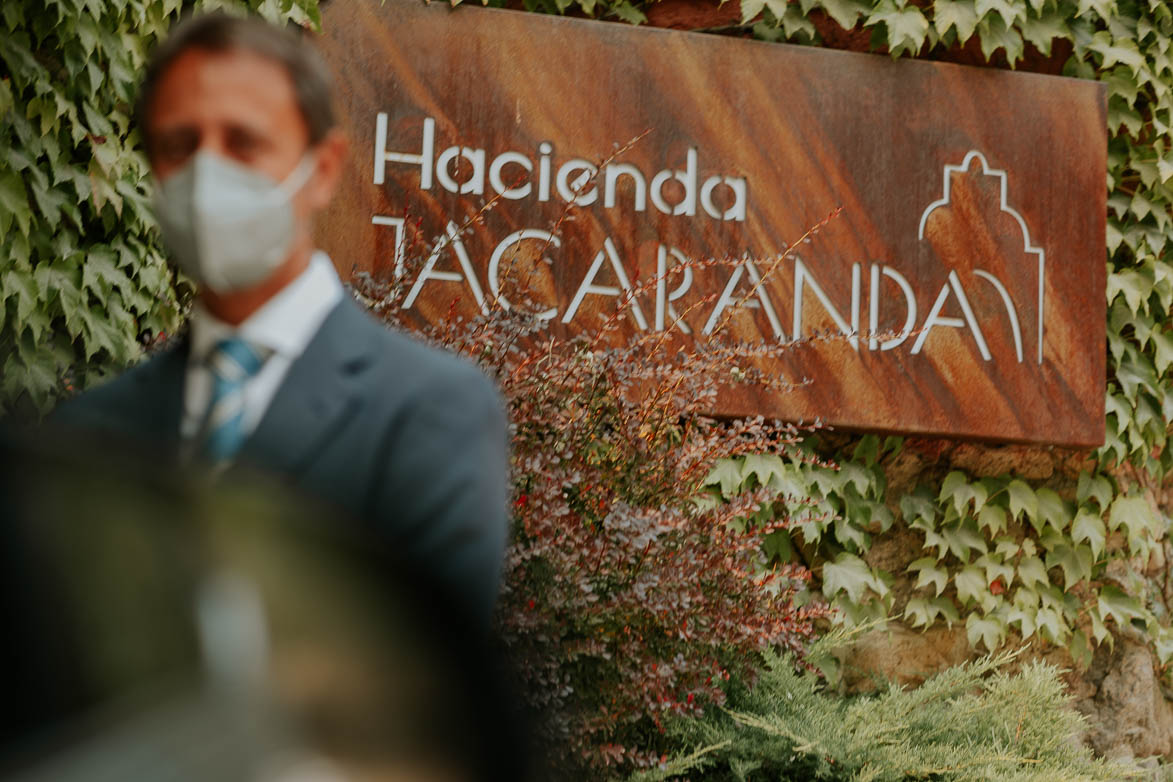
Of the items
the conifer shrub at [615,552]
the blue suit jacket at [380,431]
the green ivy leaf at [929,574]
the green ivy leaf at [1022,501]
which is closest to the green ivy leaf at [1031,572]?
the green ivy leaf at [1022,501]

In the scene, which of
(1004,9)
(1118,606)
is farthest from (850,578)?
(1004,9)

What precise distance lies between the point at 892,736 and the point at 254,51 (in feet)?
9.74

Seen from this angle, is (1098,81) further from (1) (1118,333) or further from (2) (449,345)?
(2) (449,345)

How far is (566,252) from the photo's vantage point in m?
4.18

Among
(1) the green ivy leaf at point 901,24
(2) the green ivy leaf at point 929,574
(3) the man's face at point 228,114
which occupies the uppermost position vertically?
(1) the green ivy leaf at point 901,24

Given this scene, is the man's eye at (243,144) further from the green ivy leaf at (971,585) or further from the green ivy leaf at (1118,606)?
the green ivy leaf at (1118,606)

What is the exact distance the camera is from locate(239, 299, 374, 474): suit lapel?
96cm

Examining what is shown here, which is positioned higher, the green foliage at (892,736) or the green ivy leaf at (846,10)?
the green ivy leaf at (846,10)

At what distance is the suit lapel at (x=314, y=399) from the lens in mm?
958

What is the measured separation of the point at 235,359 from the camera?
1.01 m

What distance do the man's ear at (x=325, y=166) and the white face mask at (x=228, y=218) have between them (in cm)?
1

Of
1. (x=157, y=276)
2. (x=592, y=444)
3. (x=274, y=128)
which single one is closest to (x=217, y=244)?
(x=274, y=128)

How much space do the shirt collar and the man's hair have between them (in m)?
0.12

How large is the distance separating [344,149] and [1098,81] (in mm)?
4298
